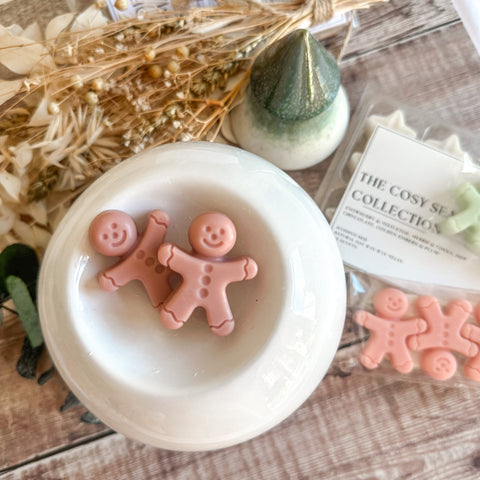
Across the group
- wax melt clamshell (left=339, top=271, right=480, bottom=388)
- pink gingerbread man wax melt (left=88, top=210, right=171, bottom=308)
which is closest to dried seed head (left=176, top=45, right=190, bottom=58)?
pink gingerbread man wax melt (left=88, top=210, right=171, bottom=308)

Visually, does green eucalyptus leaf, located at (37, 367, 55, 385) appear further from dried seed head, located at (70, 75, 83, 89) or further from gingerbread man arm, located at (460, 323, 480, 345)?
gingerbread man arm, located at (460, 323, 480, 345)

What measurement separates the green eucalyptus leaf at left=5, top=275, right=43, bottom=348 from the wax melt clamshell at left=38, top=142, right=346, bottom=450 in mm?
84

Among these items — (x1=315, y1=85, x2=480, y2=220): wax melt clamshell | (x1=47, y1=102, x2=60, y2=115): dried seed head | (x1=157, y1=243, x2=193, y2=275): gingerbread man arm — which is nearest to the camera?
(x1=157, y1=243, x2=193, y2=275): gingerbread man arm

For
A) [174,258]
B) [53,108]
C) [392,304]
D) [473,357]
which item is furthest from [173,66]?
[473,357]

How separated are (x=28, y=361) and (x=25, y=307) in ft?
0.31

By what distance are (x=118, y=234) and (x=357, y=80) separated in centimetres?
40

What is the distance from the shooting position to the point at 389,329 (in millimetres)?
613

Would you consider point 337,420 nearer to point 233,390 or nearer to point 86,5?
point 233,390

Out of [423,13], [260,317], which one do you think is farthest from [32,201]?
[423,13]

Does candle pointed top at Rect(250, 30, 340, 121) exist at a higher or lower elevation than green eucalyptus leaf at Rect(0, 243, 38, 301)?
higher

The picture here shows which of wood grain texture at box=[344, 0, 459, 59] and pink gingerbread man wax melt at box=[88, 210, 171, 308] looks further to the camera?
wood grain texture at box=[344, 0, 459, 59]

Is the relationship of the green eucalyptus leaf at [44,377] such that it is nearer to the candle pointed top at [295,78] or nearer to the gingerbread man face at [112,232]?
the gingerbread man face at [112,232]

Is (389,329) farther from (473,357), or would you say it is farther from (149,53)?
(149,53)

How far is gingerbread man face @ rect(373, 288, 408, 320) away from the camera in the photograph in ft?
2.02
